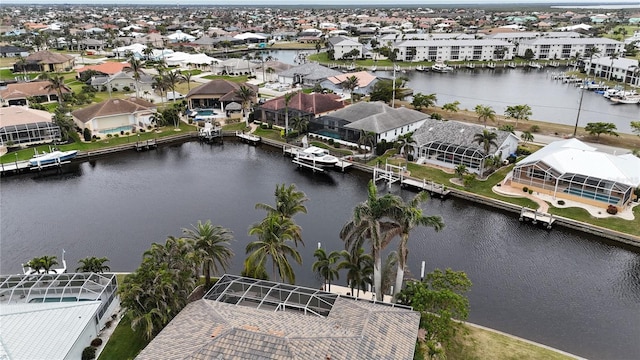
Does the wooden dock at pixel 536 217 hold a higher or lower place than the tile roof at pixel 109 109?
lower

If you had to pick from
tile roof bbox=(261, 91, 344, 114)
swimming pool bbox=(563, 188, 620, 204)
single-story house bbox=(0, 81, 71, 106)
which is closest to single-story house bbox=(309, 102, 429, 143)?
tile roof bbox=(261, 91, 344, 114)

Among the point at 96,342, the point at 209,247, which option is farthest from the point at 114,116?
the point at 96,342

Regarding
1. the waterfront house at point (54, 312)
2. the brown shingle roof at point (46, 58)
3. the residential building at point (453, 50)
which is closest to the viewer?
the waterfront house at point (54, 312)

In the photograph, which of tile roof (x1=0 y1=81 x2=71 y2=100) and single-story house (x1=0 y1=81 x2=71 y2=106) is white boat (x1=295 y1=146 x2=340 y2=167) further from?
tile roof (x1=0 y1=81 x2=71 y2=100)

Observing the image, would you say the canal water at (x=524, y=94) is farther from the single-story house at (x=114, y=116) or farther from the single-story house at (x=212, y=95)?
the single-story house at (x=114, y=116)

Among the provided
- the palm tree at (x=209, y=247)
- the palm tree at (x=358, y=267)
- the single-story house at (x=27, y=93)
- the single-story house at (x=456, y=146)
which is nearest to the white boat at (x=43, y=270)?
the palm tree at (x=209, y=247)

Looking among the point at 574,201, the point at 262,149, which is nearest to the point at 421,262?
the point at 574,201

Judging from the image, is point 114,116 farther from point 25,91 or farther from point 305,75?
point 305,75
